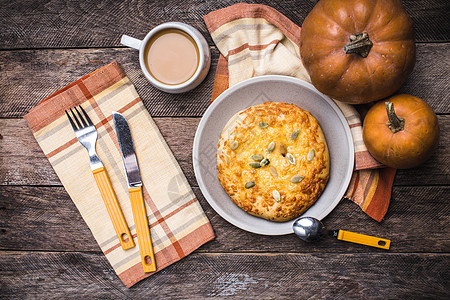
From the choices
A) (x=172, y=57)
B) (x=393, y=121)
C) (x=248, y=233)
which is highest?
(x=172, y=57)

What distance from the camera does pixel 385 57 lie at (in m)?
1.68

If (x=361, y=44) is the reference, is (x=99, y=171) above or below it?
above

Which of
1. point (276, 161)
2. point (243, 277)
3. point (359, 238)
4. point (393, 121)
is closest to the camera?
point (393, 121)

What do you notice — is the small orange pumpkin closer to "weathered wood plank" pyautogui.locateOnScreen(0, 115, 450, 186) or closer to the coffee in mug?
"weathered wood plank" pyautogui.locateOnScreen(0, 115, 450, 186)

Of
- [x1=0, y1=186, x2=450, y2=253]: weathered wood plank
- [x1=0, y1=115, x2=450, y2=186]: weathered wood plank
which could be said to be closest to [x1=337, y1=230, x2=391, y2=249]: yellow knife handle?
[x1=0, y1=186, x2=450, y2=253]: weathered wood plank

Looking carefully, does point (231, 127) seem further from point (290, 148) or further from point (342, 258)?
point (342, 258)

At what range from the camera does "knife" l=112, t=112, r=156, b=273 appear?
2141mm

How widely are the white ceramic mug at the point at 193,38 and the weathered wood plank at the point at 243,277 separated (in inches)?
42.2

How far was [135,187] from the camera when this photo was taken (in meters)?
2.14

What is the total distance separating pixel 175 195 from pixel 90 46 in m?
1.11

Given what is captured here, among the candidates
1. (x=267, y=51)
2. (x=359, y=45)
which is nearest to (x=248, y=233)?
(x=267, y=51)

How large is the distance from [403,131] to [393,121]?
0.28 feet

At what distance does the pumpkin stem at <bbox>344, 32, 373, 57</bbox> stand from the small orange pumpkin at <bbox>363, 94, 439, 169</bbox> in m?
0.28

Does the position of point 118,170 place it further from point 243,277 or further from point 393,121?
point 393,121
